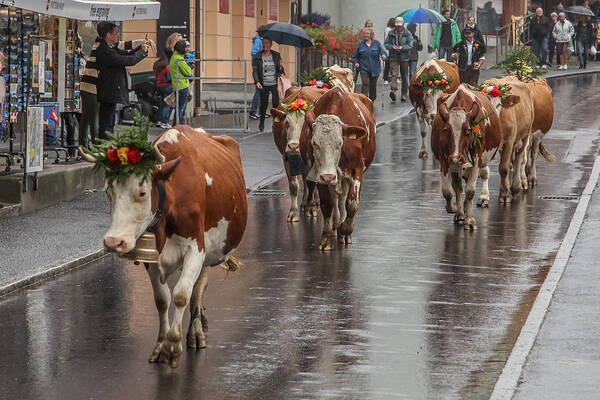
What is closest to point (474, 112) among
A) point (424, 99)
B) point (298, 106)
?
point (298, 106)

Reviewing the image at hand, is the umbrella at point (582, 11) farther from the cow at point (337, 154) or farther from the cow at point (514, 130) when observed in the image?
the cow at point (337, 154)

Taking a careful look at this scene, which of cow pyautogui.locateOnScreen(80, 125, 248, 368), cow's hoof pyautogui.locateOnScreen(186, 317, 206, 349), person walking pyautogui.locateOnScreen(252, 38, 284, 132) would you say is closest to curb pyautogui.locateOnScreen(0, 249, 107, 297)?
cow pyautogui.locateOnScreen(80, 125, 248, 368)

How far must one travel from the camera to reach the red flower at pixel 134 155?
849cm

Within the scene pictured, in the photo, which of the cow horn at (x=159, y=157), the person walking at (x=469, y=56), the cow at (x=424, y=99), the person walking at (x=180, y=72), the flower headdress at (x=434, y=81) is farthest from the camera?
the person walking at (x=469, y=56)

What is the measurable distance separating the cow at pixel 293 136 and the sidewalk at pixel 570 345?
426 centimetres

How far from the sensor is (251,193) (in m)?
19.6

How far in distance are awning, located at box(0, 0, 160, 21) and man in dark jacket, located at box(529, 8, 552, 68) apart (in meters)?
32.1

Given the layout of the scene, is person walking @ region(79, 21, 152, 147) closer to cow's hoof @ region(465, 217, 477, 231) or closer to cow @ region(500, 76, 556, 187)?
cow's hoof @ region(465, 217, 477, 231)

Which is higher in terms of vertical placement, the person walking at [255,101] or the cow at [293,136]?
the person walking at [255,101]

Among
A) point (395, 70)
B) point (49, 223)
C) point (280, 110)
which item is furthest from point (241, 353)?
point (395, 70)

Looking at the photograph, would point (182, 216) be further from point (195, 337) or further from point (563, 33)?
point (563, 33)

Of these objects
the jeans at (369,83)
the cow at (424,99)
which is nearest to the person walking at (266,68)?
the cow at (424,99)

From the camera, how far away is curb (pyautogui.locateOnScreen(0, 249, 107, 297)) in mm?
11957

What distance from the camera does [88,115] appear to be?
1936cm
